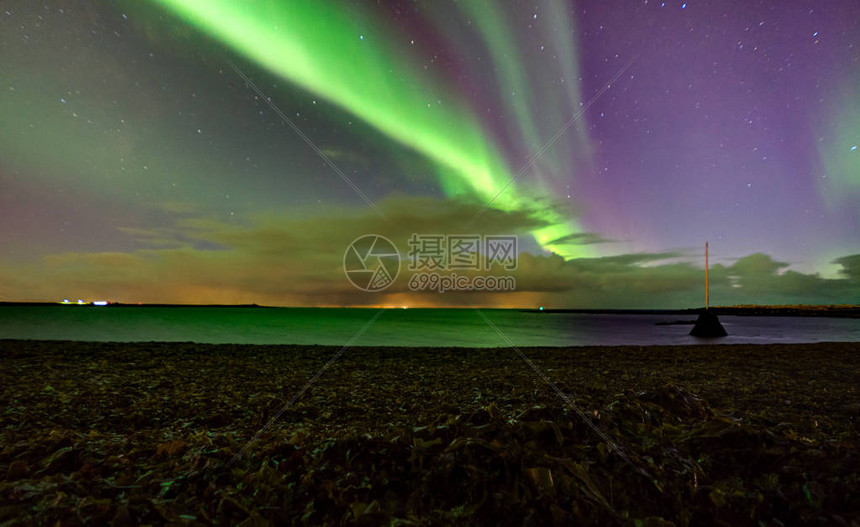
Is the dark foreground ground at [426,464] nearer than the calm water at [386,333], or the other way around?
the dark foreground ground at [426,464]

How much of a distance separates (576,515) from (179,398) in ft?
21.6

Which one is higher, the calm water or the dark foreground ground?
the dark foreground ground

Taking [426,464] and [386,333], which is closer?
[426,464]

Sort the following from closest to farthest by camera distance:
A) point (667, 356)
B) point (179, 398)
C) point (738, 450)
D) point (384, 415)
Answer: point (738, 450) < point (384, 415) < point (179, 398) < point (667, 356)

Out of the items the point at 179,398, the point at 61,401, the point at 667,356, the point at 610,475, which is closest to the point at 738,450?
the point at 610,475

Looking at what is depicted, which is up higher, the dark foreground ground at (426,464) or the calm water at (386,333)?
the dark foreground ground at (426,464)

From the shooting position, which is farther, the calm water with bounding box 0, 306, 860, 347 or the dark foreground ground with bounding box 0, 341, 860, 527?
the calm water with bounding box 0, 306, 860, 347

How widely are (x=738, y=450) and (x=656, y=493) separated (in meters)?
1.11

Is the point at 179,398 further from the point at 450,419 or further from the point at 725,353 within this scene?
the point at 725,353

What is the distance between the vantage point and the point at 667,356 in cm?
1353

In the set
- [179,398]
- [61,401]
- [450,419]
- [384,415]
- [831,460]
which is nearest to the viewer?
[831,460]

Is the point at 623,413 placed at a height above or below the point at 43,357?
above

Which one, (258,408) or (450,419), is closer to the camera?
(450,419)

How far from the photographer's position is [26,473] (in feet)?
10.3
